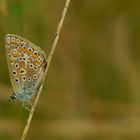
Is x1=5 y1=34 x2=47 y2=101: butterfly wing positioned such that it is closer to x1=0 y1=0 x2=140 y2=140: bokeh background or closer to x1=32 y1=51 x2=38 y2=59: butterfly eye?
x1=32 y1=51 x2=38 y2=59: butterfly eye

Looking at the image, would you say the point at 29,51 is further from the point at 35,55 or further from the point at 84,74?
the point at 84,74

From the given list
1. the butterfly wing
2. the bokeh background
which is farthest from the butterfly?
the bokeh background

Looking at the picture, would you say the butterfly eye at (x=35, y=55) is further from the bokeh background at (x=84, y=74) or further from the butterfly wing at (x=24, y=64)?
the bokeh background at (x=84, y=74)

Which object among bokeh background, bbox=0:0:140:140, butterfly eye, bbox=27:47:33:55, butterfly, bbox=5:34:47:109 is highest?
bokeh background, bbox=0:0:140:140

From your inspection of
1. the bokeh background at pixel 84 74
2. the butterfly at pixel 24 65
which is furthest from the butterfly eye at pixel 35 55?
the bokeh background at pixel 84 74

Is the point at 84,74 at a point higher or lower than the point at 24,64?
higher

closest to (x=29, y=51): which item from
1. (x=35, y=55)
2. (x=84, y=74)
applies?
(x=35, y=55)
